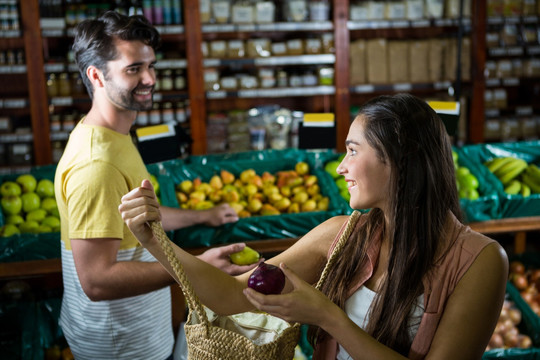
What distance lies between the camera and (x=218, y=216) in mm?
2195

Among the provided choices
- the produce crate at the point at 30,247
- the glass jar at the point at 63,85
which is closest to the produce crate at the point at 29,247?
the produce crate at the point at 30,247

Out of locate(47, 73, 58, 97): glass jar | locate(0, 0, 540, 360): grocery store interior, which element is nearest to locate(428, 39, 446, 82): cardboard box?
locate(0, 0, 540, 360): grocery store interior

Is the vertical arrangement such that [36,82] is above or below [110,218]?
above

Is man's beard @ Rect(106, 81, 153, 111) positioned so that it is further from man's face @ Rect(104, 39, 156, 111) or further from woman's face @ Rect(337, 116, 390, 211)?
woman's face @ Rect(337, 116, 390, 211)

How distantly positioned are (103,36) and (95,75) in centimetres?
12

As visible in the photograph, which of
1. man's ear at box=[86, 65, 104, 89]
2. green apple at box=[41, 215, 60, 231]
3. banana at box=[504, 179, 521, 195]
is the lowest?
green apple at box=[41, 215, 60, 231]

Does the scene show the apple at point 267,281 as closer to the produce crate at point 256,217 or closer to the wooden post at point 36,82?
the produce crate at point 256,217

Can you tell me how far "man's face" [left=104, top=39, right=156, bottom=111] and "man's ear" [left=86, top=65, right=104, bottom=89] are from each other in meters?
0.02

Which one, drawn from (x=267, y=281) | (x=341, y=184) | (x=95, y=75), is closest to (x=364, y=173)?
(x=267, y=281)

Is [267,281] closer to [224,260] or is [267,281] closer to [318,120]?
[224,260]

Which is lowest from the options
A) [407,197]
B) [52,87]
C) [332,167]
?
[332,167]

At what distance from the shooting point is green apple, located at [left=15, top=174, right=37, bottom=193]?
255 centimetres

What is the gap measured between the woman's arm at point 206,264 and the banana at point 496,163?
1750 mm

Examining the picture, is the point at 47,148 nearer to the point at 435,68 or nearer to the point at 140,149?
the point at 140,149
